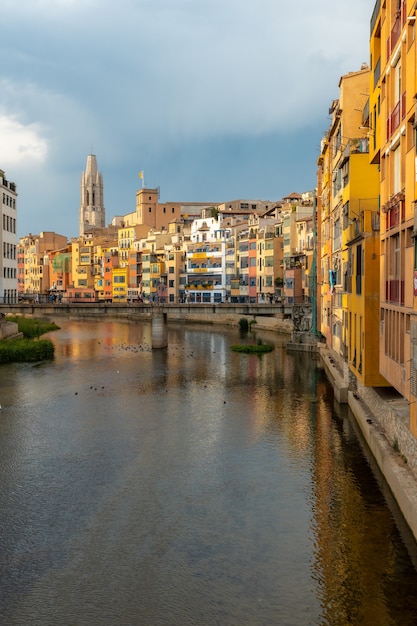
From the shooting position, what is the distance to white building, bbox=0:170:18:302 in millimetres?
68875

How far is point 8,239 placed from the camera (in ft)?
233

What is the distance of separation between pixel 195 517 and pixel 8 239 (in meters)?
55.8

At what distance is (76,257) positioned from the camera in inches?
6560

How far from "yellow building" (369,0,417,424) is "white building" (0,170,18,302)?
48170 mm

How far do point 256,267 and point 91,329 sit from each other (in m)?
27.0

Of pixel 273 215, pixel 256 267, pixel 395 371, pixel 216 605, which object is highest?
pixel 273 215

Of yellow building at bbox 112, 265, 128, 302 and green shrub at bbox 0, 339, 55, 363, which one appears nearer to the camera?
green shrub at bbox 0, 339, 55, 363

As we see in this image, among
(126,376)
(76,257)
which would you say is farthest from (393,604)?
(76,257)

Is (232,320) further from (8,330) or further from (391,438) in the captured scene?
(391,438)

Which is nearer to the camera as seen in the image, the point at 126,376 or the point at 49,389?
the point at 49,389

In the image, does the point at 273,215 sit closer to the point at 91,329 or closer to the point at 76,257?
the point at 91,329

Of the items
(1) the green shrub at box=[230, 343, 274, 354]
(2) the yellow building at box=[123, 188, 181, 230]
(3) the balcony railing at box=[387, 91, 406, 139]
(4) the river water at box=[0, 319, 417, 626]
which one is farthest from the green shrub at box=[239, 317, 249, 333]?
(2) the yellow building at box=[123, 188, 181, 230]

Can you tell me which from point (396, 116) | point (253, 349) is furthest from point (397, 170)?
point (253, 349)

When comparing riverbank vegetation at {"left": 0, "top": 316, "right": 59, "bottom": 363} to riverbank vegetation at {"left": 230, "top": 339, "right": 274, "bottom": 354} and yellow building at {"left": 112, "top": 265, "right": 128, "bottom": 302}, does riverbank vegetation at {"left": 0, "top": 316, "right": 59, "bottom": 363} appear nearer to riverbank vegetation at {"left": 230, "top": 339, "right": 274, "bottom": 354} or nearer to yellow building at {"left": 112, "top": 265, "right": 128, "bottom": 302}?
riverbank vegetation at {"left": 230, "top": 339, "right": 274, "bottom": 354}
